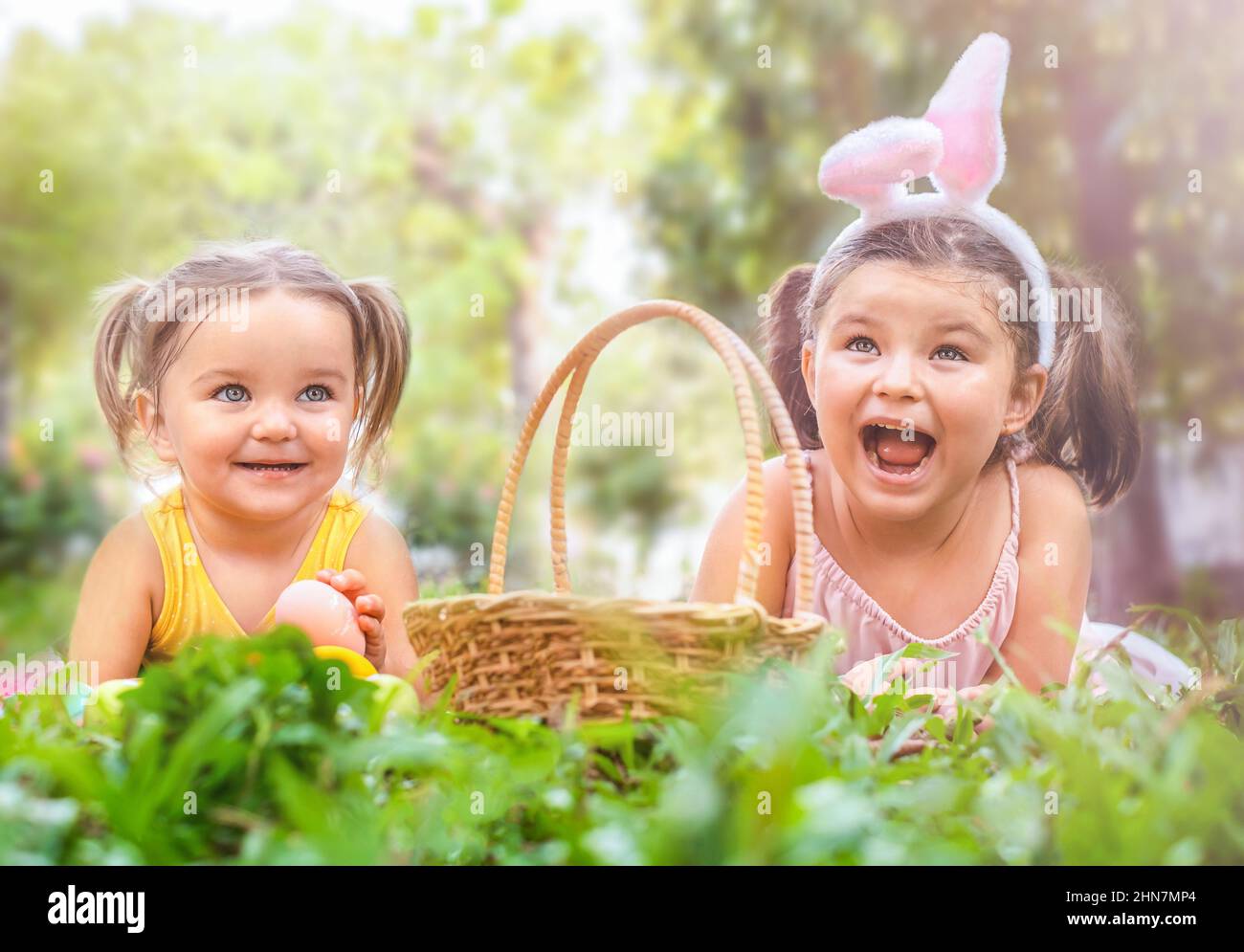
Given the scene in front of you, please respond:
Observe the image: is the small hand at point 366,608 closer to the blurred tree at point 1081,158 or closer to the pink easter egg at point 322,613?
the pink easter egg at point 322,613

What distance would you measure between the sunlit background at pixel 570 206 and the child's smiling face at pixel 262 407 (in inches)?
25.1

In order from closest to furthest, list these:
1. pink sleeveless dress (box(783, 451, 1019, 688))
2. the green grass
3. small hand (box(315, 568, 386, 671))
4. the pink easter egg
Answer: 1. the green grass
2. the pink easter egg
3. small hand (box(315, 568, 386, 671))
4. pink sleeveless dress (box(783, 451, 1019, 688))

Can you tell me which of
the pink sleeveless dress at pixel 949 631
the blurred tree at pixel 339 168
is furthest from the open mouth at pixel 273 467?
the blurred tree at pixel 339 168

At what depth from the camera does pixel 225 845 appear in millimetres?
1013

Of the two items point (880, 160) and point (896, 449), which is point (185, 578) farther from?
point (880, 160)

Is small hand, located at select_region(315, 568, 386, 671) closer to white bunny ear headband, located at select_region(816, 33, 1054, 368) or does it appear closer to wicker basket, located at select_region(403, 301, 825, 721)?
wicker basket, located at select_region(403, 301, 825, 721)

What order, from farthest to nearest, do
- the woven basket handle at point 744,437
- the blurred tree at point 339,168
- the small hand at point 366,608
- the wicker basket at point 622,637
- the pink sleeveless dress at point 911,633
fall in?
the blurred tree at point 339,168 < the pink sleeveless dress at point 911,633 < the small hand at point 366,608 < the woven basket handle at point 744,437 < the wicker basket at point 622,637

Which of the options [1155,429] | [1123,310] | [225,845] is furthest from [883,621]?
[1155,429]

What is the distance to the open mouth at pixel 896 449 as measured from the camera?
2.18 meters

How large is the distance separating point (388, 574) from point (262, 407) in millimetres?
441

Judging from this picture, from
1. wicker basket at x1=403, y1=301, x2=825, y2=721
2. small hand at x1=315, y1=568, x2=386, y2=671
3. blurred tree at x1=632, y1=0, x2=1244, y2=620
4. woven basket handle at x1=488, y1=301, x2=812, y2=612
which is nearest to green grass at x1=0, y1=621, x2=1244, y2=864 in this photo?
wicker basket at x1=403, y1=301, x2=825, y2=721

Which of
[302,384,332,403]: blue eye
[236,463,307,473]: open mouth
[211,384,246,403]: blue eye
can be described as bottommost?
[236,463,307,473]: open mouth

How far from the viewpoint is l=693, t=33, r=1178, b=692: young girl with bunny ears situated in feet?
7.07

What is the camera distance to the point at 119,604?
7.66 feet
